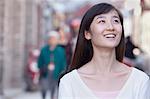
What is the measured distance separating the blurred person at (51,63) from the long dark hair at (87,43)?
6.57 meters

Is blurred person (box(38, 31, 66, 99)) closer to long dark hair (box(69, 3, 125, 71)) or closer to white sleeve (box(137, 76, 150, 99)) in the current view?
long dark hair (box(69, 3, 125, 71))

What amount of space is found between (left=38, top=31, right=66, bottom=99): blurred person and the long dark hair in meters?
6.57

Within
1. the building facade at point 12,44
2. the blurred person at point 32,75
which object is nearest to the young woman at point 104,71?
the building facade at point 12,44

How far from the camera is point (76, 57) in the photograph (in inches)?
128

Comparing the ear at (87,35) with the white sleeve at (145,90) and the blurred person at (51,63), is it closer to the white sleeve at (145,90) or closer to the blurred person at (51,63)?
the white sleeve at (145,90)

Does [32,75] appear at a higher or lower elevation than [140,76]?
lower

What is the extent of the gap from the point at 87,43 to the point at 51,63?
22.2ft

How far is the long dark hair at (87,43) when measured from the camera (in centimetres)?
307

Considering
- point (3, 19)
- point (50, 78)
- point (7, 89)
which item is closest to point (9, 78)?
point (7, 89)

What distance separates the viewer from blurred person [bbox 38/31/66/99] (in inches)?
389

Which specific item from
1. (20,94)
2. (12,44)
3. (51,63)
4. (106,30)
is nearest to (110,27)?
(106,30)

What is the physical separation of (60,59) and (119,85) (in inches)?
273

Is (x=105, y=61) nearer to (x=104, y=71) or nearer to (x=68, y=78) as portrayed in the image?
(x=104, y=71)

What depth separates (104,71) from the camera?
3.05 m
